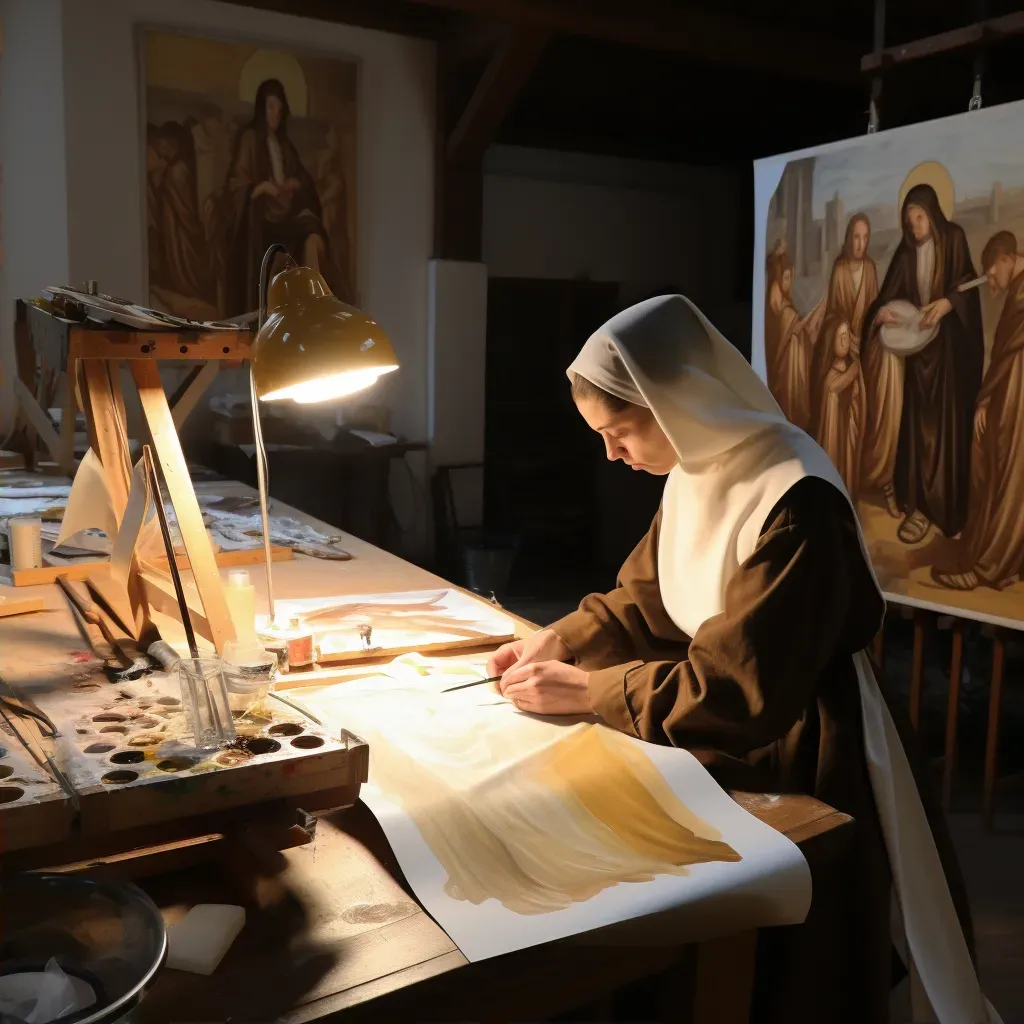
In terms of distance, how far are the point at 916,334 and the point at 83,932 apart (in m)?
3.05

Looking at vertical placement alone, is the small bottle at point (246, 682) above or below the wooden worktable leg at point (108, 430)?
below

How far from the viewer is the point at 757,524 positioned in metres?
1.62

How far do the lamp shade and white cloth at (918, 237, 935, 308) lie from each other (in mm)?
2236

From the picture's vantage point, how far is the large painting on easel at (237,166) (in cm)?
571

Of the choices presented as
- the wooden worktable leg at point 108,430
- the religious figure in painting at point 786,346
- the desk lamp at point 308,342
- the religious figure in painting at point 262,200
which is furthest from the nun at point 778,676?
the religious figure in painting at point 262,200

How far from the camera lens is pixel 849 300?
351 centimetres

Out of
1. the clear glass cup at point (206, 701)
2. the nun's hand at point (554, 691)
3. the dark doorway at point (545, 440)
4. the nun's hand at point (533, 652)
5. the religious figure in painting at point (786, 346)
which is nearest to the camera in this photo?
the clear glass cup at point (206, 701)

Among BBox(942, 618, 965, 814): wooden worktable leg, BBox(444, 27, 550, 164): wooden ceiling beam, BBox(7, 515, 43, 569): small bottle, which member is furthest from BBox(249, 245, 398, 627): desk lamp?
BBox(444, 27, 550, 164): wooden ceiling beam

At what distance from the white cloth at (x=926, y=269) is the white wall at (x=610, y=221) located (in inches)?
180

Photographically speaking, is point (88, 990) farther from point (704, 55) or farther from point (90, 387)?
point (704, 55)

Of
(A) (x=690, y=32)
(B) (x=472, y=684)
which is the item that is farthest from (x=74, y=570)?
(A) (x=690, y=32)

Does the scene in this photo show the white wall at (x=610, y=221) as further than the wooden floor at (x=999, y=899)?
Yes

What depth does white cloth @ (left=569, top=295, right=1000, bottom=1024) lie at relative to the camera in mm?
1601

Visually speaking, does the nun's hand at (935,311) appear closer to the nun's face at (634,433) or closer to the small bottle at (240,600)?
the nun's face at (634,433)
